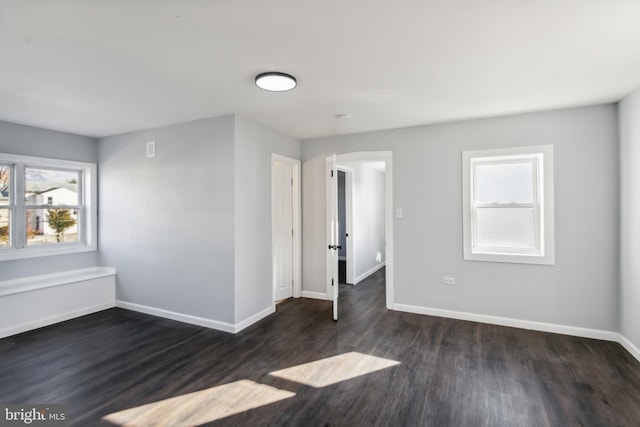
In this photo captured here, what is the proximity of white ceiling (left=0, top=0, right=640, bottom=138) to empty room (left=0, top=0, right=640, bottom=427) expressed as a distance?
0.07 ft

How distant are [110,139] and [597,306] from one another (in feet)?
22.1

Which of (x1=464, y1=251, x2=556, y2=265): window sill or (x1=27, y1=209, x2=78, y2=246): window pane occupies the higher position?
(x1=27, y1=209, x2=78, y2=246): window pane

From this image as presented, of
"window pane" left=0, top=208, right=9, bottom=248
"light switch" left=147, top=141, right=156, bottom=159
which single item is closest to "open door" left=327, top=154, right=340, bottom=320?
"light switch" left=147, top=141, right=156, bottom=159

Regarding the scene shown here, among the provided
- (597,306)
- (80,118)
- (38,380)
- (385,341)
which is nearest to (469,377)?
(385,341)

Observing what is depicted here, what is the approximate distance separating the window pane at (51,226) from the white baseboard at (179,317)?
4.19ft

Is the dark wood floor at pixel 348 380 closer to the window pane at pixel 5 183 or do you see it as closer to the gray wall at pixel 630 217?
the gray wall at pixel 630 217

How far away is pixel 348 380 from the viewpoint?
2596 mm

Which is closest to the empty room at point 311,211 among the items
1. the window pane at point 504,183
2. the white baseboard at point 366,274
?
the window pane at point 504,183

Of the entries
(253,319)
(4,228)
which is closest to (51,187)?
(4,228)

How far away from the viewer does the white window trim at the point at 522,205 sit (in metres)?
3.55

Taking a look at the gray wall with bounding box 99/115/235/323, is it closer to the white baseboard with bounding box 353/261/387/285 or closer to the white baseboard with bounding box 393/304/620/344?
the white baseboard with bounding box 393/304/620/344

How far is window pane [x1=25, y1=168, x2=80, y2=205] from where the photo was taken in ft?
14.0

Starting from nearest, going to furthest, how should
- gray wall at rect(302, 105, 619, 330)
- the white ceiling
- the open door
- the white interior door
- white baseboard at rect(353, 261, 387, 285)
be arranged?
the white ceiling < gray wall at rect(302, 105, 619, 330) < the open door < the white interior door < white baseboard at rect(353, 261, 387, 285)

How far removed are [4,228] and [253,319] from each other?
3474 millimetres
